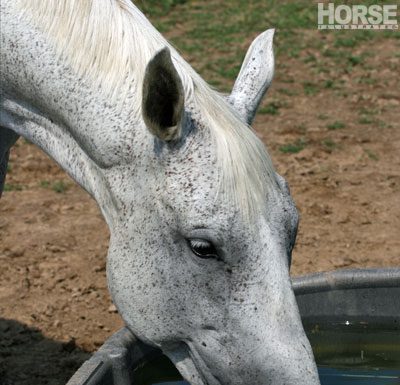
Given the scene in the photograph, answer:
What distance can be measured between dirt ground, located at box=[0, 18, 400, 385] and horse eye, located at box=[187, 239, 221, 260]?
1.93m

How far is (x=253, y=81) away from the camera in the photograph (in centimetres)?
285

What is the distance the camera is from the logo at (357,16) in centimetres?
867

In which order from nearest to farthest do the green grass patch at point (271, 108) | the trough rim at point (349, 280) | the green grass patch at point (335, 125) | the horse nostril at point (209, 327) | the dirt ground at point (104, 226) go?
the horse nostril at point (209, 327)
the trough rim at point (349, 280)
the dirt ground at point (104, 226)
the green grass patch at point (335, 125)
the green grass patch at point (271, 108)

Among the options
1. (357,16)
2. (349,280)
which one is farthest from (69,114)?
(357,16)

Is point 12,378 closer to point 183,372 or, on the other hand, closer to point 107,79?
point 183,372

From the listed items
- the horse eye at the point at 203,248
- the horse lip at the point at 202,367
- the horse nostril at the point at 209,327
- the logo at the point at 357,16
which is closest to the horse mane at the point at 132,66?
the horse eye at the point at 203,248

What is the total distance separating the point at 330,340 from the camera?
4.18 meters

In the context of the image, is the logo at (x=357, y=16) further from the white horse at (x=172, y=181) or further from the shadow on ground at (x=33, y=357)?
the white horse at (x=172, y=181)

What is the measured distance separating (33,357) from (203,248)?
2.16 m

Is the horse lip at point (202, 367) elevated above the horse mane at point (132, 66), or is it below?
below

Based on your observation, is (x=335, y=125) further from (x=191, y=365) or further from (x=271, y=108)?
(x=191, y=365)

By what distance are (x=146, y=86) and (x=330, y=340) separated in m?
2.02

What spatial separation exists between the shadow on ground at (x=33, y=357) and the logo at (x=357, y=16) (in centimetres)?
487

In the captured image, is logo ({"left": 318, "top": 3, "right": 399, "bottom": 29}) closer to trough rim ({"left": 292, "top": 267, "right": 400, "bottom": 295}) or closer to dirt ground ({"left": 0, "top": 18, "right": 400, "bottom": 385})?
dirt ground ({"left": 0, "top": 18, "right": 400, "bottom": 385})
